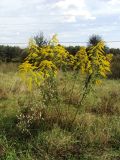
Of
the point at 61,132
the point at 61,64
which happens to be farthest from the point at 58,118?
the point at 61,64

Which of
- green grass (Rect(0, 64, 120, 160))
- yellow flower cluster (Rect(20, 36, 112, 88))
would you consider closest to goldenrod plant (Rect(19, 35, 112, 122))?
yellow flower cluster (Rect(20, 36, 112, 88))

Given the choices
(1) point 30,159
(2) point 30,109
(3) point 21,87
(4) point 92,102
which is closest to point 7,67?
(3) point 21,87

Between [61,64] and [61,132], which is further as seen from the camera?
[61,64]

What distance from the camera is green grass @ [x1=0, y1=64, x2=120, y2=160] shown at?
5883 mm

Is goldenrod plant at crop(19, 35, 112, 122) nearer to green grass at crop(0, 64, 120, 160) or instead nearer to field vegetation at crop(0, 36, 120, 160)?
field vegetation at crop(0, 36, 120, 160)

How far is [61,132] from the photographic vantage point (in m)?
6.45

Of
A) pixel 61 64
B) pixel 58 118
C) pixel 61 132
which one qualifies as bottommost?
pixel 61 132

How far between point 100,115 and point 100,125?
0.89 m

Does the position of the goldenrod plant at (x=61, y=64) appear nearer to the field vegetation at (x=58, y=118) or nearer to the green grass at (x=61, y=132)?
the field vegetation at (x=58, y=118)

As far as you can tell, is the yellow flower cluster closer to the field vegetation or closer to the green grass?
the field vegetation

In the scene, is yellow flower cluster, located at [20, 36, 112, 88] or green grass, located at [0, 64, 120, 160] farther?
yellow flower cluster, located at [20, 36, 112, 88]

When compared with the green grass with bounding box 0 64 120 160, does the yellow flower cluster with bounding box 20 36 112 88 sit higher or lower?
higher

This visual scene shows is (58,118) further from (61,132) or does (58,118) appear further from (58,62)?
(58,62)

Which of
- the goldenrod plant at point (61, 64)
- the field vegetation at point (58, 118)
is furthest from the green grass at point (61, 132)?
the goldenrod plant at point (61, 64)
